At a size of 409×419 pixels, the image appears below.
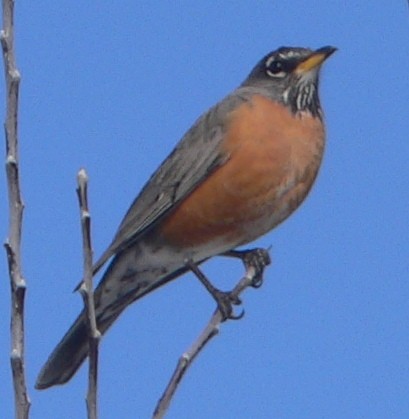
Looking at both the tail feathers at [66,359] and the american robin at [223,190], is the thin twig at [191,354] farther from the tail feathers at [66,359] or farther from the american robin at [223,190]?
the american robin at [223,190]

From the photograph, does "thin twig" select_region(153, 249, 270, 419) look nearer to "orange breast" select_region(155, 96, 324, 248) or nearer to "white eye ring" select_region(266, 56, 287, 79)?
"orange breast" select_region(155, 96, 324, 248)

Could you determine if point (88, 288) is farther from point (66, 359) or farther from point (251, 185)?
point (251, 185)

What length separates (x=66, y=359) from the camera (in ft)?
15.0

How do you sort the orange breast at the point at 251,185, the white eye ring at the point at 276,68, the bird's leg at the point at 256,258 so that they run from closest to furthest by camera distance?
1. the bird's leg at the point at 256,258
2. the orange breast at the point at 251,185
3. the white eye ring at the point at 276,68

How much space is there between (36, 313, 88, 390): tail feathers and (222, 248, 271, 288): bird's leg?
765 mm

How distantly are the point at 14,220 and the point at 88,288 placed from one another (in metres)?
0.18

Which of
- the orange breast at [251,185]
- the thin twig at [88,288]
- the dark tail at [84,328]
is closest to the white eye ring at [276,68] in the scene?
the orange breast at [251,185]

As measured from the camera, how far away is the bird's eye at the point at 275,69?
5.64 metres

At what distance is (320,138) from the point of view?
17.5ft

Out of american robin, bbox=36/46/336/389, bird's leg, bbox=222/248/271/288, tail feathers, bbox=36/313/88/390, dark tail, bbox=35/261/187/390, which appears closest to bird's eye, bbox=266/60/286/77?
american robin, bbox=36/46/336/389

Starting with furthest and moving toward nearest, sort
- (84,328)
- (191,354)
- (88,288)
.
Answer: (84,328)
(191,354)
(88,288)

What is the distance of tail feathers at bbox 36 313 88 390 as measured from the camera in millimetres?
4387

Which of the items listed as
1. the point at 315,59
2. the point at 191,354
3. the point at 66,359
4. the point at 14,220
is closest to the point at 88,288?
the point at 14,220

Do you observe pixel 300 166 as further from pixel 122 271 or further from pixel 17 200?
pixel 17 200
